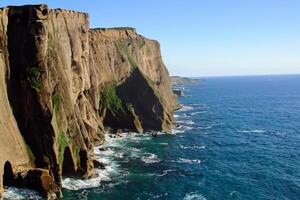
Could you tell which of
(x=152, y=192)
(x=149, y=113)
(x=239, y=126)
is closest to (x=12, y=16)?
(x=152, y=192)

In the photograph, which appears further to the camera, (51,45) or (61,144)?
(51,45)

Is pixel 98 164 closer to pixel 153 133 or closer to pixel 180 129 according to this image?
pixel 153 133

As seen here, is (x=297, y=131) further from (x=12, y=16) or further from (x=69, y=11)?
(x=12, y=16)

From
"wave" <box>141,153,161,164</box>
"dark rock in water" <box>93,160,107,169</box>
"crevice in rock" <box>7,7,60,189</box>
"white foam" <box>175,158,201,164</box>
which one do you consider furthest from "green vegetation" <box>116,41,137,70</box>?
"crevice in rock" <box>7,7,60,189</box>

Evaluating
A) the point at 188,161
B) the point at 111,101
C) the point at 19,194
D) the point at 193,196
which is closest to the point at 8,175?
the point at 19,194

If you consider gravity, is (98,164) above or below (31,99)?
below

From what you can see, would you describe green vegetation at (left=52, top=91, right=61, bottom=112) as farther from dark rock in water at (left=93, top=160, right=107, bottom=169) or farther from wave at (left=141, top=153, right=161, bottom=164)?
wave at (left=141, top=153, right=161, bottom=164)

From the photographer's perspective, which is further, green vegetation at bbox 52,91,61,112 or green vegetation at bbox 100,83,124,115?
green vegetation at bbox 100,83,124,115
